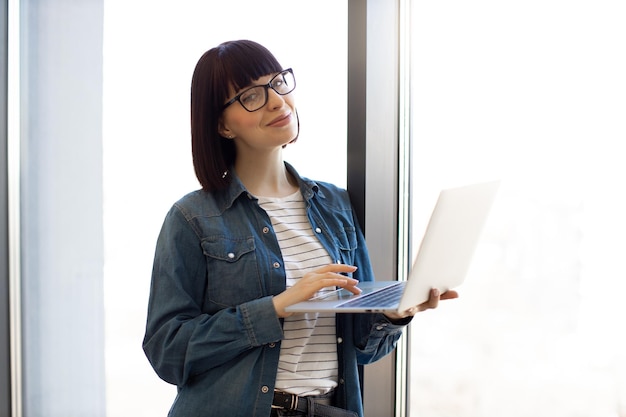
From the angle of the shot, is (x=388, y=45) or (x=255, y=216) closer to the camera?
(x=255, y=216)

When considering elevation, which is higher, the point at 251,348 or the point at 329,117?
the point at 329,117

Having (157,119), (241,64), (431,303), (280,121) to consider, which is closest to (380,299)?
(431,303)

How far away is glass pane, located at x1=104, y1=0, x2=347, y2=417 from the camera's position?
1810mm

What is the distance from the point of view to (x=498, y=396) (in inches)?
59.0

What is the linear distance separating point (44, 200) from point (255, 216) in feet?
4.48

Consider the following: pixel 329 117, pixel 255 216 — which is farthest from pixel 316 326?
pixel 329 117

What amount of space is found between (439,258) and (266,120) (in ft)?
1.50

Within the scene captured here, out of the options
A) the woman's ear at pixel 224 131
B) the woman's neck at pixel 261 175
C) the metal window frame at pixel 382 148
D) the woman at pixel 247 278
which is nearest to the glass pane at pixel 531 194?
the metal window frame at pixel 382 148

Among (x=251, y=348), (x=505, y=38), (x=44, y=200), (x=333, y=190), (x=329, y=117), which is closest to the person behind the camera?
(x=251, y=348)

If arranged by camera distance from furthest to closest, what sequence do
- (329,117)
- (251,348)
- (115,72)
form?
(115,72) → (329,117) → (251,348)

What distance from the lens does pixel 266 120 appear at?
1396 mm

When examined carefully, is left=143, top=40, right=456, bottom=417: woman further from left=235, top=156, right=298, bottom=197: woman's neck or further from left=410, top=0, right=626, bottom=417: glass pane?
left=410, top=0, right=626, bottom=417: glass pane

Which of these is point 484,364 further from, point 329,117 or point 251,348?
point 329,117

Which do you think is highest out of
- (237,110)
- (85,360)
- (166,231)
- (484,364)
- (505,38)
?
(505,38)
